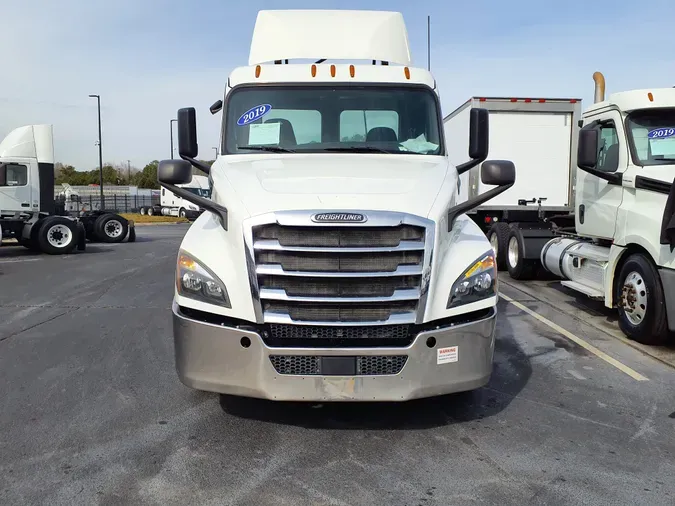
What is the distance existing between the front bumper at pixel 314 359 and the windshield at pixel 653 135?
13.7 ft

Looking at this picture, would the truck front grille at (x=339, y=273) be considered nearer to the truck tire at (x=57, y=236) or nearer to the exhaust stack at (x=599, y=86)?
the exhaust stack at (x=599, y=86)

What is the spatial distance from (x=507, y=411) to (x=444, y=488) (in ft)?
4.46

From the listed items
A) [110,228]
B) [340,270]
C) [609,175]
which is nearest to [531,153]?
[609,175]

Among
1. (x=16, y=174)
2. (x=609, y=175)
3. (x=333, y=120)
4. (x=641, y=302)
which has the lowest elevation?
(x=641, y=302)

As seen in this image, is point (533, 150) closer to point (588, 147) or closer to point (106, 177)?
point (588, 147)

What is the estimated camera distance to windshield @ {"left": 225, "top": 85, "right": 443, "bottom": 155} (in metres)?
5.14

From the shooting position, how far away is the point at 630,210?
22.2 ft

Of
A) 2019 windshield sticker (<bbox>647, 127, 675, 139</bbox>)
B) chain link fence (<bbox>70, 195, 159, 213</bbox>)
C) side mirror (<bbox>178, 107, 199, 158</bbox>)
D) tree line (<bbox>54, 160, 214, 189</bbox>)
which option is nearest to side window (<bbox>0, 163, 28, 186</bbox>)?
side mirror (<bbox>178, 107, 199, 158</bbox>)

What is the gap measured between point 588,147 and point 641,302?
1848 millimetres

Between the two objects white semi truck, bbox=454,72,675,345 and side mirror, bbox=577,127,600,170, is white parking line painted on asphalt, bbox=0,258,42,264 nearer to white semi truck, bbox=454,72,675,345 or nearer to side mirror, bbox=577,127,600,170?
white semi truck, bbox=454,72,675,345

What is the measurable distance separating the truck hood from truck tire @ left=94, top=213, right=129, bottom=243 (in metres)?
17.3

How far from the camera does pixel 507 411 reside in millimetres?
4535

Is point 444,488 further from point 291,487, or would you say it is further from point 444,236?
point 444,236

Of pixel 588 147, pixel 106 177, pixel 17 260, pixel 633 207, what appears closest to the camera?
→ pixel 633 207
